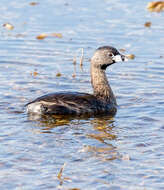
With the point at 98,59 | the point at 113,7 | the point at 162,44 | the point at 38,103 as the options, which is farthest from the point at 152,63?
the point at 113,7

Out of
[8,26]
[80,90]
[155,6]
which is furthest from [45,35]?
[155,6]

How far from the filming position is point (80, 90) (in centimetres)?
1362

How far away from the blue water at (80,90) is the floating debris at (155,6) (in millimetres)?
238

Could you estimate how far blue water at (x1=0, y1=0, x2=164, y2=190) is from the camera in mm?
8441

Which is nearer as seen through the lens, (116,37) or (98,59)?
(98,59)

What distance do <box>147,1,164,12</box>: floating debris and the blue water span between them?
24 cm

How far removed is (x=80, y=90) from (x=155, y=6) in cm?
915

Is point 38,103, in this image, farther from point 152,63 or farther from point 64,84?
point 152,63

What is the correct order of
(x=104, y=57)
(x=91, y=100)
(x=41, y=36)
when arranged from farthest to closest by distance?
(x=41, y=36), (x=104, y=57), (x=91, y=100)

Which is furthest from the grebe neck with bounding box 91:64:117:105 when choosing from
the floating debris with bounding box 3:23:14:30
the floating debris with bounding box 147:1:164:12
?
the floating debris with bounding box 147:1:164:12

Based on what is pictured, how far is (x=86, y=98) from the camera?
11.9 metres

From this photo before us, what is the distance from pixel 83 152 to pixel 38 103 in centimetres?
238

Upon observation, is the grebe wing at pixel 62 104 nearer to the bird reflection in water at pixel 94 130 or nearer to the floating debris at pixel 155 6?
the bird reflection in water at pixel 94 130

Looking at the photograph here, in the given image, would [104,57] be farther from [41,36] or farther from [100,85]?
[41,36]
